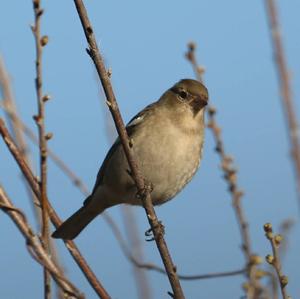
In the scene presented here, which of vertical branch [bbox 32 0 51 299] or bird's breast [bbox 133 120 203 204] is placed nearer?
vertical branch [bbox 32 0 51 299]

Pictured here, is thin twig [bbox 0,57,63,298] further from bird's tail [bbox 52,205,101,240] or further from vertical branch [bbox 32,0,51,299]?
bird's tail [bbox 52,205,101,240]

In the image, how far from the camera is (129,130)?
3867mm

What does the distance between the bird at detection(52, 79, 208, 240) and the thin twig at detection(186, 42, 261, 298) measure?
1003 mm

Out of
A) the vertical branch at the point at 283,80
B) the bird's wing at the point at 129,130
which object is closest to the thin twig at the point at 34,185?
the vertical branch at the point at 283,80

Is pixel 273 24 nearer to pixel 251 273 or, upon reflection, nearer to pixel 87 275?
pixel 251 273

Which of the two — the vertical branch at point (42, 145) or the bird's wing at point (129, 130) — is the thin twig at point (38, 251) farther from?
the bird's wing at point (129, 130)

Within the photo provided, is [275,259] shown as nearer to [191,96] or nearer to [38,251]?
[38,251]

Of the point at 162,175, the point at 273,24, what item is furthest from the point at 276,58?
the point at 162,175

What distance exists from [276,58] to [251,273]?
2.09 feet

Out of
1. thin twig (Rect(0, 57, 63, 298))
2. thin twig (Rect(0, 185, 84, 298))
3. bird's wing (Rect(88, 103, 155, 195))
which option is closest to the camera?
thin twig (Rect(0, 185, 84, 298))

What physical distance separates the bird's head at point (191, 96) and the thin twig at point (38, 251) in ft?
7.69

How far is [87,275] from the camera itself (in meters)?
2.03

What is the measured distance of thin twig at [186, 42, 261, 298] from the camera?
177 centimetres

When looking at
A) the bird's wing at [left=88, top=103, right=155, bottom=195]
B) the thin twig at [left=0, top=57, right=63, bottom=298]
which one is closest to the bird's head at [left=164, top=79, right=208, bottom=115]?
the bird's wing at [left=88, top=103, right=155, bottom=195]
